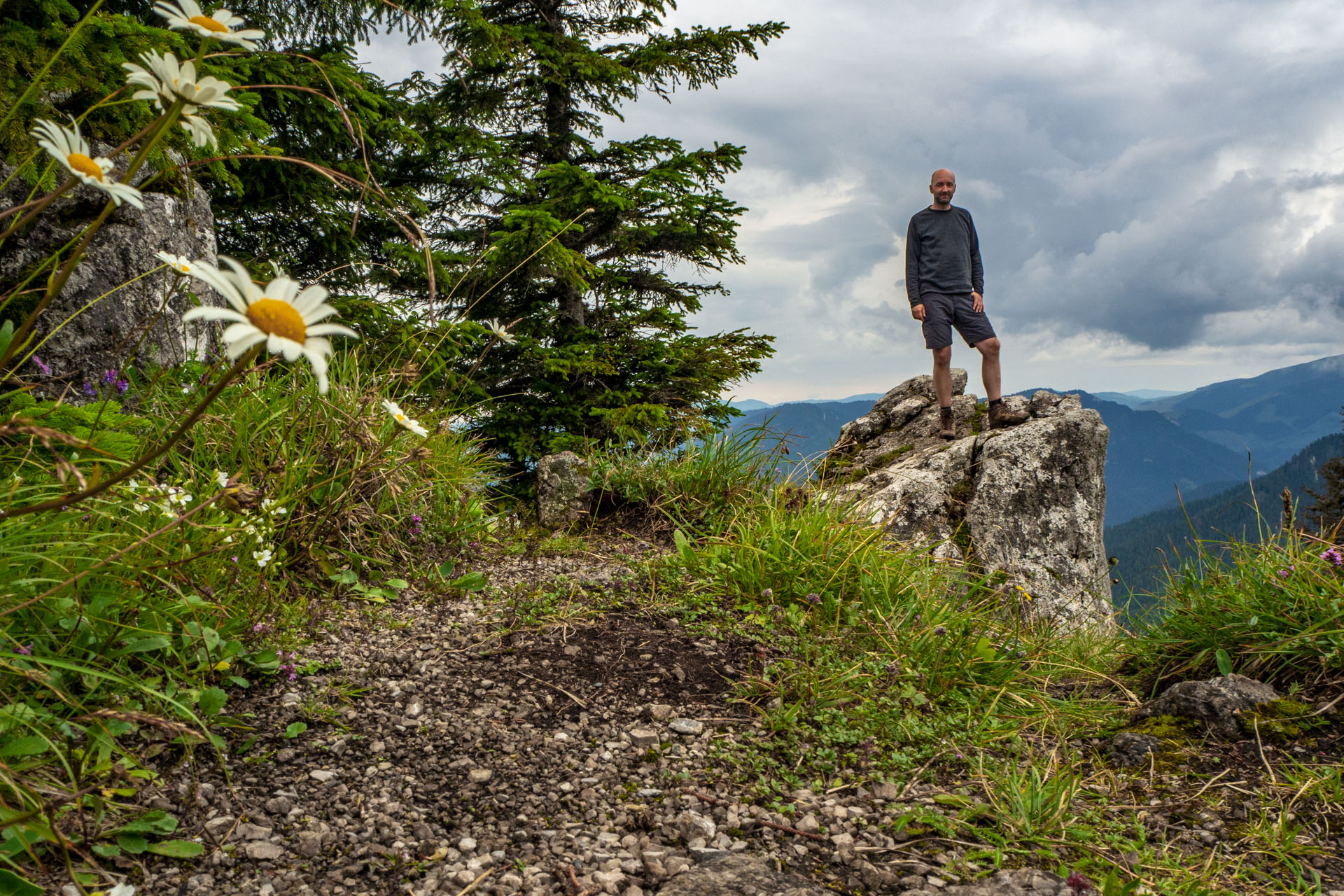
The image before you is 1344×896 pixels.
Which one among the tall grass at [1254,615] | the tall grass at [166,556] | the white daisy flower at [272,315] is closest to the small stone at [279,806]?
the tall grass at [166,556]

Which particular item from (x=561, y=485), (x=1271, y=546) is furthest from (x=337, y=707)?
(x=1271, y=546)

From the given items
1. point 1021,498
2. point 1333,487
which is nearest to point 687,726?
point 1021,498

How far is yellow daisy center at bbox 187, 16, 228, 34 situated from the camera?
1416mm

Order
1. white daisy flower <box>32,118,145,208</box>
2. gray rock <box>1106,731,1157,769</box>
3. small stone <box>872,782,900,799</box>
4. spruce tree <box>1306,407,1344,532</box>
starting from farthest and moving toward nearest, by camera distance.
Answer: spruce tree <box>1306,407,1344,532</box> → gray rock <box>1106,731,1157,769</box> → small stone <box>872,782,900,799</box> → white daisy flower <box>32,118,145,208</box>

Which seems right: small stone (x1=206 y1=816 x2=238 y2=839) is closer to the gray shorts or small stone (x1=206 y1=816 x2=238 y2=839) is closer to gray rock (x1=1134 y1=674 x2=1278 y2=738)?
gray rock (x1=1134 y1=674 x2=1278 y2=738)

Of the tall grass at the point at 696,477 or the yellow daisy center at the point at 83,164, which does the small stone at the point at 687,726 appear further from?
the yellow daisy center at the point at 83,164

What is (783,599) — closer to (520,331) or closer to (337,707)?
(337,707)

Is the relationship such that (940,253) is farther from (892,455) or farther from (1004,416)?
(892,455)

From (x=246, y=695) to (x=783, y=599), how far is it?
2.04 m

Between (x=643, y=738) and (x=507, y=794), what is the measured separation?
455 millimetres

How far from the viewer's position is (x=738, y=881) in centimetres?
162

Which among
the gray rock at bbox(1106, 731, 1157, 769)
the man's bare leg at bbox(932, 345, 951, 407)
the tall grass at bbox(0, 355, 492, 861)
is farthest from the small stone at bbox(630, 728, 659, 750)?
the man's bare leg at bbox(932, 345, 951, 407)

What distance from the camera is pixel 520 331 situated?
Result: 377 inches

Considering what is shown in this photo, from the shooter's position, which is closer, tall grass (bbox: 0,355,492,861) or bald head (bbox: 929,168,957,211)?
tall grass (bbox: 0,355,492,861)
